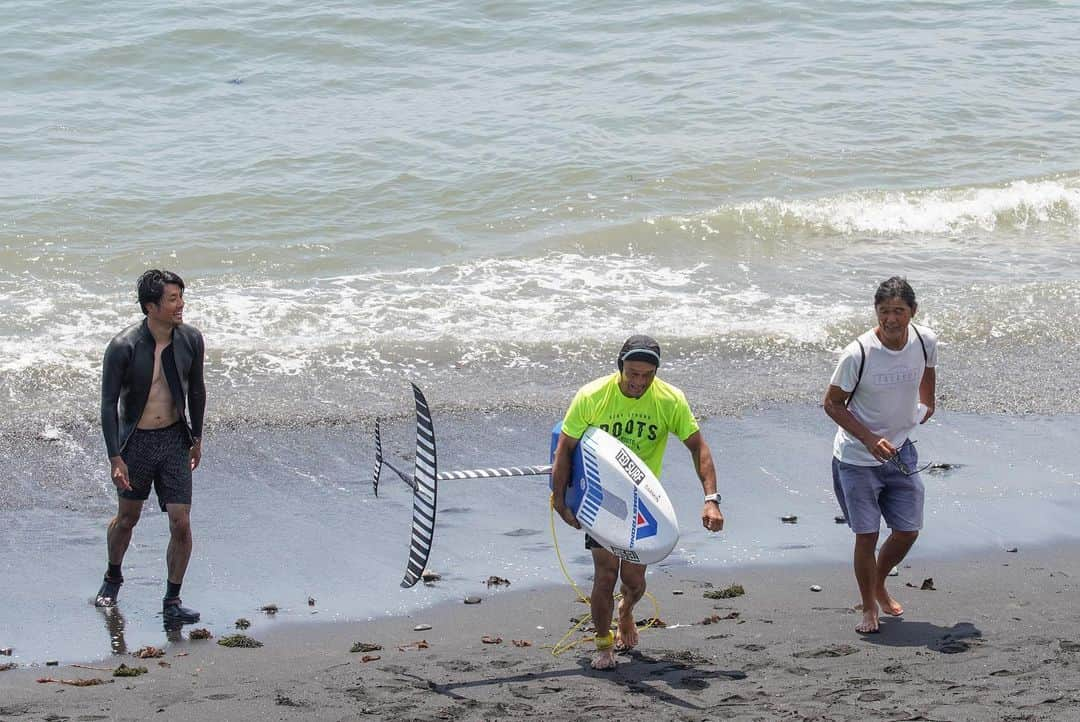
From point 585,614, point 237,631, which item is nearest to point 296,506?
point 237,631

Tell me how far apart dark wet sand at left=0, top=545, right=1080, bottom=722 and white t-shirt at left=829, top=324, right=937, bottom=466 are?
824 mm

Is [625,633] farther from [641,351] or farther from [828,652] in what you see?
[641,351]

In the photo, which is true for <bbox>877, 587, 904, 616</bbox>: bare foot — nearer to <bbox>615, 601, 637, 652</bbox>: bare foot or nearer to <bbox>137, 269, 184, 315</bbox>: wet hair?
<bbox>615, 601, 637, 652</bbox>: bare foot

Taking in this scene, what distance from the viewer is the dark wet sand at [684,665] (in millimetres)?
5012

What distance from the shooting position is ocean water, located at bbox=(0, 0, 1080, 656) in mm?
8961

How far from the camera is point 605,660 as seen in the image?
5613 millimetres

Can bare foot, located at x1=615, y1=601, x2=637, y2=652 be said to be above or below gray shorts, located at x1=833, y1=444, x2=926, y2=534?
below

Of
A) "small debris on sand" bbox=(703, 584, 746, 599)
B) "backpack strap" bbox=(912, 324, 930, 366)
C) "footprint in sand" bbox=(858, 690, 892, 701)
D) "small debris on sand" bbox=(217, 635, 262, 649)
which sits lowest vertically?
"small debris on sand" bbox=(217, 635, 262, 649)

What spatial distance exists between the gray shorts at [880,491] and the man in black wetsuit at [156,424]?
2.98 meters

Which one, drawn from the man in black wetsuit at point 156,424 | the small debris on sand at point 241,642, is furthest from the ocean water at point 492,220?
the small debris on sand at point 241,642

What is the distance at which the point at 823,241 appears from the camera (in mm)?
14328

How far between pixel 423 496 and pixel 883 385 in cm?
205

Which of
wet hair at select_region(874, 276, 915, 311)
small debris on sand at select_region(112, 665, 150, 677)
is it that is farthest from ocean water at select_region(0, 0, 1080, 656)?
wet hair at select_region(874, 276, 915, 311)

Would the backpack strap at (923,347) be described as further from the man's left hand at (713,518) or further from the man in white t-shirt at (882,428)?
the man's left hand at (713,518)
